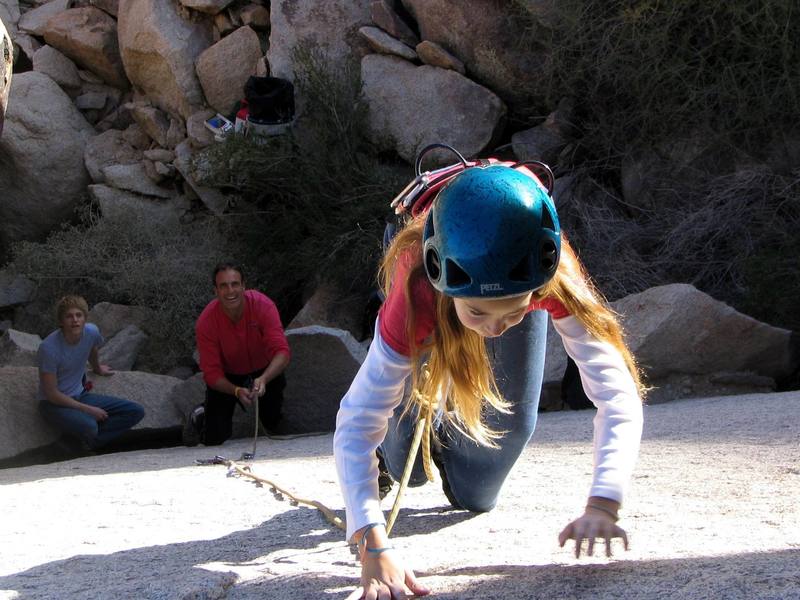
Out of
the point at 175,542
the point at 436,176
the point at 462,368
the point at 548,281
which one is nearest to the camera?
the point at 548,281

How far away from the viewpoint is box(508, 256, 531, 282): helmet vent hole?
1.91m

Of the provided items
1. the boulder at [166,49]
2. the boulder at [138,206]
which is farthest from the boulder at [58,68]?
the boulder at [138,206]

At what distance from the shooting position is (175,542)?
2881mm

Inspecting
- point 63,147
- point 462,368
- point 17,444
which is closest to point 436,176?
point 462,368

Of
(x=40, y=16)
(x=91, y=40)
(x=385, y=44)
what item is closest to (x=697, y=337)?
(x=385, y=44)

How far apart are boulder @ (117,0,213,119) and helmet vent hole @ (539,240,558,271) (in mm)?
9341

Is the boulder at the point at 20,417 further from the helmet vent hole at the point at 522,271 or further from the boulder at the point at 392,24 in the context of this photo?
the helmet vent hole at the point at 522,271

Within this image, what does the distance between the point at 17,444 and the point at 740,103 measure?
6012 millimetres

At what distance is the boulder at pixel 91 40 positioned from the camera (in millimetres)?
11578

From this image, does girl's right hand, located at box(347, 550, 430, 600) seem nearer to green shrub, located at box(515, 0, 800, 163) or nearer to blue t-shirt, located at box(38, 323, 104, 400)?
blue t-shirt, located at box(38, 323, 104, 400)

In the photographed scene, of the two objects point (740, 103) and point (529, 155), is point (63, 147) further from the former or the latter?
point (740, 103)

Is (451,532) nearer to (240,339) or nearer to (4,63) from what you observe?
(240,339)

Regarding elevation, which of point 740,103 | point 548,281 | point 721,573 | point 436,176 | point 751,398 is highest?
point 740,103

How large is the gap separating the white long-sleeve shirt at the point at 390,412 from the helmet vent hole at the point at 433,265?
0.22 m
